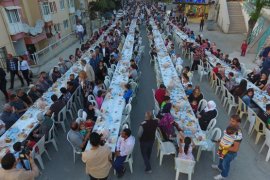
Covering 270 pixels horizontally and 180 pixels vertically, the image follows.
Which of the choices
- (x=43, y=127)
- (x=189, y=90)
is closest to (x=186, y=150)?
(x=189, y=90)

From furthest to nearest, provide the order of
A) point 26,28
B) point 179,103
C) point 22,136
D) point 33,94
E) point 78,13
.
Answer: point 78,13 → point 26,28 → point 33,94 → point 179,103 → point 22,136

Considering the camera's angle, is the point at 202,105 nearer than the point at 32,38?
Yes

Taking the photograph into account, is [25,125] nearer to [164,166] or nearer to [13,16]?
[164,166]

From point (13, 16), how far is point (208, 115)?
1636cm

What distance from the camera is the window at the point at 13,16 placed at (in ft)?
52.0

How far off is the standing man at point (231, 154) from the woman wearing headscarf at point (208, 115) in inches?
43.2

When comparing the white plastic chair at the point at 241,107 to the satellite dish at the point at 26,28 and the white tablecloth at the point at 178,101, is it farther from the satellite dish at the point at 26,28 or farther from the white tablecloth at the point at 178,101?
the satellite dish at the point at 26,28

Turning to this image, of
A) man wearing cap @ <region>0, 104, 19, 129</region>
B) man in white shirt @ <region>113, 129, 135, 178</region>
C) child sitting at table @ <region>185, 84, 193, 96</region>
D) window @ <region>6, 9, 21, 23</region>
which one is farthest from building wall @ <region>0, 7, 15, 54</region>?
man in white shirt @ <region>113, 129, 135, 178</region>

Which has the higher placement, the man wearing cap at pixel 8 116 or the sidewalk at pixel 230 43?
the man wearing cap at pixel 8 116

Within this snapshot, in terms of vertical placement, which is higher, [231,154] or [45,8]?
[45,8]

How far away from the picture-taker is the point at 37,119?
6762 mm

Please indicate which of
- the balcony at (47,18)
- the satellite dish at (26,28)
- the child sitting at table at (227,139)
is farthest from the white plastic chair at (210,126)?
the balcony at (47,18)

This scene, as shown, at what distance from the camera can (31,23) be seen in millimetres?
19828

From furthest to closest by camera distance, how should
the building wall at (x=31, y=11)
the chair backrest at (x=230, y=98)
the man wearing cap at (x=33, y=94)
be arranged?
the building wall at (x=31, y=11), the man wearing cap at (x=33, y=94), the chair backrest at (x=230, y=98)
